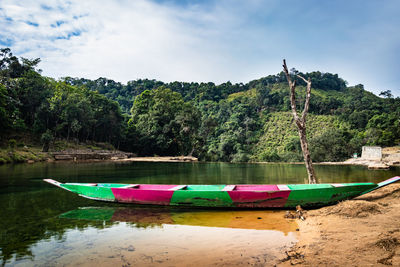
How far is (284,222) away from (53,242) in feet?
17.0

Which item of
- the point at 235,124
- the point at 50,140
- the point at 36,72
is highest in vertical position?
the point at 36,72

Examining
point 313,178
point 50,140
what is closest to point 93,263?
point 313,178

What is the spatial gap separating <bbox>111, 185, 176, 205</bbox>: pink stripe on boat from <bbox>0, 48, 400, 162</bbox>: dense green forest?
30.3m

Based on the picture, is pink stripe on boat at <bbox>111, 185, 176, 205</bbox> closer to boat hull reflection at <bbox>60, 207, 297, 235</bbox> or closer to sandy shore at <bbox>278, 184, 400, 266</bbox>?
boat hull reflection at <bbox>60, 207, 297, 235</bbox>

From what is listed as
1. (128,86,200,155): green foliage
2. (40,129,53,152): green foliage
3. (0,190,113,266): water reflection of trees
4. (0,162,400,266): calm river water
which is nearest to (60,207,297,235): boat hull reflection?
(0,162,400,266): calm river water

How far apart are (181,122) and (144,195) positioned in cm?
3935

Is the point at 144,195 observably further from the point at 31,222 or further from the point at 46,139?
the point at 46,139

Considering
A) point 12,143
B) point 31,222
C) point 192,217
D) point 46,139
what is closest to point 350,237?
point 192,217

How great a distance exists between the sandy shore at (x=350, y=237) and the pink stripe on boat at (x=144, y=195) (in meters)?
Result: 3.89

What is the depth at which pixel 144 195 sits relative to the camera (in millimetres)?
7859

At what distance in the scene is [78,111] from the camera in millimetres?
39469

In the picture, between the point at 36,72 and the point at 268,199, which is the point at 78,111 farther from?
the point at 268,199

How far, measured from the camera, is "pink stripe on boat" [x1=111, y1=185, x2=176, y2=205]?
767 centimetres

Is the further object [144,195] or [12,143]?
[12,143]
